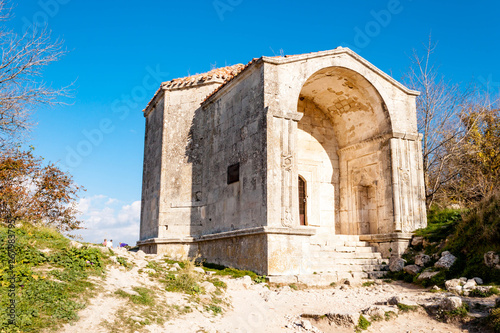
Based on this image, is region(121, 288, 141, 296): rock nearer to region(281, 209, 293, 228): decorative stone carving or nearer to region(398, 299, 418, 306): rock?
region(281, 209, 293, 228): decorative stone carving

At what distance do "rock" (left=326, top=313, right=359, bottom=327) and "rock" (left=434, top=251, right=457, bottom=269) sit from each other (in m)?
4.30

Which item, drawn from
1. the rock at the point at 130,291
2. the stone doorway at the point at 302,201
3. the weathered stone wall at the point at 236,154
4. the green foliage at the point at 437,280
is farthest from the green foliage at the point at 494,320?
the stone doorway at the point at 302,201

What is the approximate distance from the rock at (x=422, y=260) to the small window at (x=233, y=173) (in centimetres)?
536

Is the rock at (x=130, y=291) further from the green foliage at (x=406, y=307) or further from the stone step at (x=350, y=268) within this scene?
the stone step at (x=350, y=268)

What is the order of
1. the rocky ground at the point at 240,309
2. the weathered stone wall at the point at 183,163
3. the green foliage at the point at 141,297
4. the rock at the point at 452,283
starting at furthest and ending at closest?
the weathered stone wall at the point at 183,163 → the rock at the point at 452,283 → the green foliage at the point at 141,297 → the rocky ground at the point at 240,309

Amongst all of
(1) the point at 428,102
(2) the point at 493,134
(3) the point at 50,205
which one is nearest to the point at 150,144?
(3) the point at 50,205

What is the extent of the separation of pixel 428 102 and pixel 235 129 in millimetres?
9582

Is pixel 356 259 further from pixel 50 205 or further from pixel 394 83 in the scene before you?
pixel 50 205

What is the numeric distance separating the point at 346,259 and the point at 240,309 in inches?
193

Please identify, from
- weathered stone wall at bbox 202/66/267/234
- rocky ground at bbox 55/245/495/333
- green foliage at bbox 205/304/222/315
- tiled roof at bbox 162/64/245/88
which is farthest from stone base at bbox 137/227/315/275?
tiled roof at bbox 162/64/245/88

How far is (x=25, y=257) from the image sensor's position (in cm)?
720

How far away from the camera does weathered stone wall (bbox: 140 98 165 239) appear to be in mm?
15531

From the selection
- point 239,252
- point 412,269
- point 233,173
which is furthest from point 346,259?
point 233,173

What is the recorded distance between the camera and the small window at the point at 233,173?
12423 mm
